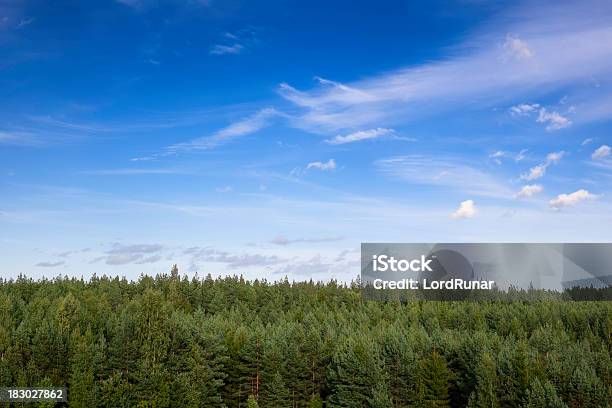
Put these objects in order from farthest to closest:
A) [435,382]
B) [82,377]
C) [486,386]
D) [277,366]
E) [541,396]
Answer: [277,366] → [82,377] → [435,382] → [486,386] → [541,396]

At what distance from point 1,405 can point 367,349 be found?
4219cm

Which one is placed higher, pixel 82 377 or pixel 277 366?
pixel 277 366

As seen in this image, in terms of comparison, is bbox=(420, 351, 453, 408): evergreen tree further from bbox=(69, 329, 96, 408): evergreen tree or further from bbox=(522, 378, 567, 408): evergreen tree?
bbox=(69, 329, 96, 408): evergreen tree

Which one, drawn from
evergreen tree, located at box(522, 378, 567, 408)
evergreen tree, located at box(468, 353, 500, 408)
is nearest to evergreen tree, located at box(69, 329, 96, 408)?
evergreen tree, located at box(468, 353, 500, 408)

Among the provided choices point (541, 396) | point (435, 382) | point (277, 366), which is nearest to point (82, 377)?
point (277, 366)

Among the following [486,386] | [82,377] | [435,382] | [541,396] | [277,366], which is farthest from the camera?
[277,366]

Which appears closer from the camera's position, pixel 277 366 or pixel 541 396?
pixel 541 396

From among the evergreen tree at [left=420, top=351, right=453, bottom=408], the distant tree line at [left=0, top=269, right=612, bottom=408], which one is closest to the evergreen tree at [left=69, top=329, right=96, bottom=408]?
the distant tree line at [left=0, top=269, right=612, bottom=408]

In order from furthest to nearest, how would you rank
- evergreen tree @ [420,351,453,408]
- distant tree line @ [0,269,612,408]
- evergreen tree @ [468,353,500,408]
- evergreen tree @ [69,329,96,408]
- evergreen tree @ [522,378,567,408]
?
1. evergreen tree @ [69,329,96,408]
2. evergreen tree @ [420,351,453,408]
3. distant tree line @ [0,269,612,408]
4. evergreen tree @ [468,353,500,408]
5. evergreen tree @ [522,378,567,408]

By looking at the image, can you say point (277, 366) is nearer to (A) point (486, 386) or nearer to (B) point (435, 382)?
(B) point (435, 382)

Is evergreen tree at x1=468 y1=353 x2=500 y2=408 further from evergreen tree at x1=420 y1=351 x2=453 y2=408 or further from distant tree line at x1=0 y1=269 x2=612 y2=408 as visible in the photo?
evergreen tree at x1=420 y1=351 x2=453 y2=408

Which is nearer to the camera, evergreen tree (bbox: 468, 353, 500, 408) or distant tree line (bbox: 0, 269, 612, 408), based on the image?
evergreen tree (bbox: 468, 353, 500, 408)

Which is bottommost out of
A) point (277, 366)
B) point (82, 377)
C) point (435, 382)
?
point (82, 377)

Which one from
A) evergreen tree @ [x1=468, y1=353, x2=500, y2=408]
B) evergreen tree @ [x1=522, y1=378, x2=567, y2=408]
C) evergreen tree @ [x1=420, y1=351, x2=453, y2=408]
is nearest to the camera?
evergreen tree @ [x1=522, y1=378, x2=567, y2=408]
